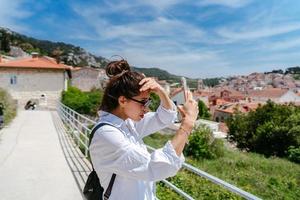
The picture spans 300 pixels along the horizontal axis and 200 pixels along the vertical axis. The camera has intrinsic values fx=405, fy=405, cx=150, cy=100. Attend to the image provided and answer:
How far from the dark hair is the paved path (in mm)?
3558

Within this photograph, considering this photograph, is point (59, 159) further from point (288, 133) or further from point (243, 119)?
point (243, 119)

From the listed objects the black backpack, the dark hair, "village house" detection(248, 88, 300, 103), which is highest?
the dark hair

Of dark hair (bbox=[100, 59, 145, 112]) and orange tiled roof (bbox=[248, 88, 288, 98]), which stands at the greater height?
dark hair (bbox=[100, 59, 145, 112])

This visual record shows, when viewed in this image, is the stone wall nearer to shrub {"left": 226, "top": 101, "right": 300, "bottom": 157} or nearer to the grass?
shrub {"left": 226, "top": 101, "right": 300, "bottom": 157}

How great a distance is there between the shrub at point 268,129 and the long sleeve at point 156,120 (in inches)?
1025

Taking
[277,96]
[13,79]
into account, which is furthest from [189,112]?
[277,96]

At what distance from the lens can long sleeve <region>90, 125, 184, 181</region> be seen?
1.47m

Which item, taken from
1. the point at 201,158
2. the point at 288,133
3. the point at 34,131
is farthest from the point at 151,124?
the point at 288,133

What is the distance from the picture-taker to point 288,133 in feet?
89.2

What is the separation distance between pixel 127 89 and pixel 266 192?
382 inches

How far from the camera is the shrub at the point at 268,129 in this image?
27594mm

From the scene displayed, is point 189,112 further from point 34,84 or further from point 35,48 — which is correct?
point 35,48

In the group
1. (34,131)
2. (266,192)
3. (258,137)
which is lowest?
(258,137)

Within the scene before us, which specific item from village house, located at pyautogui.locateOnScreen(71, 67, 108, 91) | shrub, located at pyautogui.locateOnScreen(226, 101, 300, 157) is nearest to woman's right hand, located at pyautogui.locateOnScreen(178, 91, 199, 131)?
shrub, located at pyautogui.locateOnScreen(226, 101, 300, 157)
